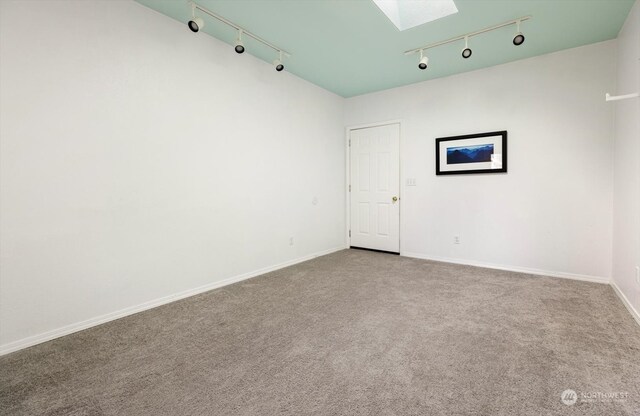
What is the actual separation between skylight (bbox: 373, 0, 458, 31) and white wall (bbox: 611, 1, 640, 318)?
1.58 metres

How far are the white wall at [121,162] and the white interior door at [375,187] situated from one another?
1.80 metres

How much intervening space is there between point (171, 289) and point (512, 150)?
4474mm

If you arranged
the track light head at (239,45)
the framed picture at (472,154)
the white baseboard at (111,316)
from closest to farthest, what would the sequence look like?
the white baseboard at (111,316) → the track light head at (239,45) → the framed picture at (472,154)

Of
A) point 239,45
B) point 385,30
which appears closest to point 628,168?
point 385,30

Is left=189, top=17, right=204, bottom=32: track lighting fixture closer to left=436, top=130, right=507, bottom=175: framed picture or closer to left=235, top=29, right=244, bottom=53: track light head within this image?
left=235, top=29, right=244, bottom=53: track light head

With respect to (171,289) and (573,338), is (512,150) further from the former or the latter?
(171,289)

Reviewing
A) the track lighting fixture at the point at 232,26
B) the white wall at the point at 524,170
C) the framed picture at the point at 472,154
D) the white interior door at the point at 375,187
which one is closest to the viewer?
the track lighting fixture at the point at 232,26

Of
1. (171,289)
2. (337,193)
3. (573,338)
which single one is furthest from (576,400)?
(337,193)

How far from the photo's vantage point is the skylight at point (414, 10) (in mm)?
2713

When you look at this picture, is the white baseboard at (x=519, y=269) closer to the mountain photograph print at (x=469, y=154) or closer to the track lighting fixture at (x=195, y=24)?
the mountain photograph print at (x=469, y=154)

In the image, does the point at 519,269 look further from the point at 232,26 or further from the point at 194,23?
the point at 194,23

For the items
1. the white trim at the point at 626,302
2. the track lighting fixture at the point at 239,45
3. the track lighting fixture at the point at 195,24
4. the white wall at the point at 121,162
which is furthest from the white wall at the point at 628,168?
the track lighting fixture at the point at 195,24

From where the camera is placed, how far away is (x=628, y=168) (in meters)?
2.66

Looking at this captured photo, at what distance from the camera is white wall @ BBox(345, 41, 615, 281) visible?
331 cm
